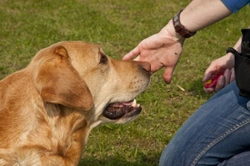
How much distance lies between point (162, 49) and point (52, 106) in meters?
1.22

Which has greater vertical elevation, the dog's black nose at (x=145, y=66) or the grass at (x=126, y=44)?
the dog's black nose at (x=145, y=66)

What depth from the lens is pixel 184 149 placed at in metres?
3.55

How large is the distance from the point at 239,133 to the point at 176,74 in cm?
341

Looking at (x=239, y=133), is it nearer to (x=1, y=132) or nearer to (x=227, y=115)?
(x=227, y=115)

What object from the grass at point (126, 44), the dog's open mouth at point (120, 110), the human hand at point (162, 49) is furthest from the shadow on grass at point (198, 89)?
the dog's open mouth at point (120, 110)

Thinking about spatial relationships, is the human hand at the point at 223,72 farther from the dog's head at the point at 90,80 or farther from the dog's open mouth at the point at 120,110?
the dog's open mouth at the point at 120,110

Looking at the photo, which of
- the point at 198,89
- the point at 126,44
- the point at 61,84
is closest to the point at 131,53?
the point at 61,84

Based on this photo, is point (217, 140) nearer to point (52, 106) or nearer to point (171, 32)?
point (171, 32)

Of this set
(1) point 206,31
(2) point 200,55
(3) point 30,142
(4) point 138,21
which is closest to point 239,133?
(3) point 30,142

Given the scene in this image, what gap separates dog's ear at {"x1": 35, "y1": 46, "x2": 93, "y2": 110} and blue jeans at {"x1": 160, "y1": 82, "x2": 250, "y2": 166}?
0.85 meters

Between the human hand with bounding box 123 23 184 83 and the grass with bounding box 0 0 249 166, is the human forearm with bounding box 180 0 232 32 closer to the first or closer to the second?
the human hand with bounding box 123 23 184 83

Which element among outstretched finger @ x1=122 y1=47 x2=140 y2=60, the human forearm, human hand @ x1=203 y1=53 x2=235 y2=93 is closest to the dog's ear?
outstretched finger @ x1=122 y1=47 x2=140 y2=60

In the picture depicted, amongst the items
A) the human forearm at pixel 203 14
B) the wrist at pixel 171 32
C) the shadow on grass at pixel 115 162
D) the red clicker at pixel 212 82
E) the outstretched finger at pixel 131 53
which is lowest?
the shadow on grass at pixel 115 162

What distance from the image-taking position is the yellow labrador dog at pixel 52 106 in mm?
3088
